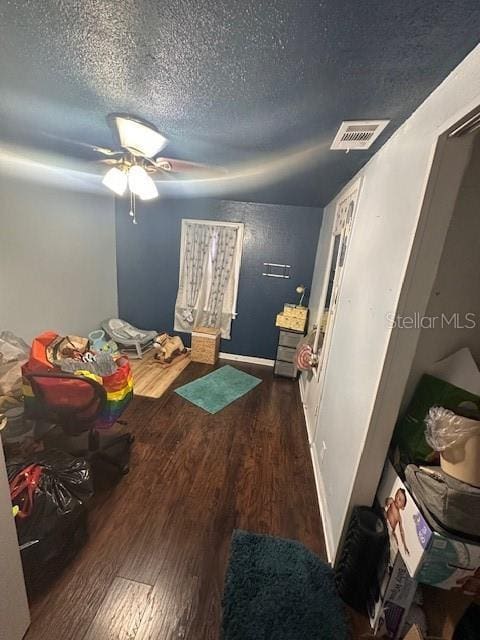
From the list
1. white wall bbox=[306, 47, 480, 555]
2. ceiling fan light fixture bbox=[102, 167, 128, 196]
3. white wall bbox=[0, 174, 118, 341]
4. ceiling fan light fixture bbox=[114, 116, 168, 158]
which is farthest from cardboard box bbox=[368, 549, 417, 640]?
white wall bbox=[0, 174, 118, 341]

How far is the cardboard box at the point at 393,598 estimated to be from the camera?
1066 mm

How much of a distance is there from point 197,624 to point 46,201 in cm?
339

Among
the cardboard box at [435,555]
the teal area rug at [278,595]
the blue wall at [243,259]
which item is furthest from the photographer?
the blue wall at [243,259]

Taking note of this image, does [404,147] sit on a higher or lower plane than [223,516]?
higher

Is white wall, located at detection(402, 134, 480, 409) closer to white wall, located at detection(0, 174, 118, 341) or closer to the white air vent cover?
the white air vent cover

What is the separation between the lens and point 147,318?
405 cm

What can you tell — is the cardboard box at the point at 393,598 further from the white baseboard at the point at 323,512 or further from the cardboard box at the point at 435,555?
the white baseboard at the point at 323,512

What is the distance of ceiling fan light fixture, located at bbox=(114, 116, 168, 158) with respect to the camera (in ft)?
4.41

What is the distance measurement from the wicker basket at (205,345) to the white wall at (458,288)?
266 centimetres

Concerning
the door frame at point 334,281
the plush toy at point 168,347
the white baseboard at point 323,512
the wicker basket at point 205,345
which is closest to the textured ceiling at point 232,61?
the door frame at point 334,281

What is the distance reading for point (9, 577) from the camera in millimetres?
929

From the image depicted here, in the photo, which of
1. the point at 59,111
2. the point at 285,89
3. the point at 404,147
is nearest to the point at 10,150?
the point at 59,111

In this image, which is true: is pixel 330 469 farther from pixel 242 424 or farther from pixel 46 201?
pixel 46 201

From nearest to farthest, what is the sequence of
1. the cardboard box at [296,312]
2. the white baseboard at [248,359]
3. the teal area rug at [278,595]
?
the teal area rug at [278,595] → the cardboard box at [296,312] → the white baseboard at [248,359]
